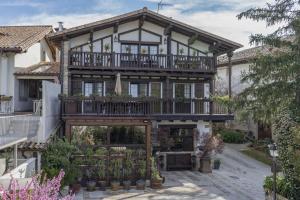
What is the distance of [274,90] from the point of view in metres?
17.1

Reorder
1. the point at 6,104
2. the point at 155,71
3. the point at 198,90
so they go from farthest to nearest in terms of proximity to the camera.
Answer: the point at 198,90 → the point at 155,71 → the point at 6,104

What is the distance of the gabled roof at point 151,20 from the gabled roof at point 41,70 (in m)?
Answer: 2.90

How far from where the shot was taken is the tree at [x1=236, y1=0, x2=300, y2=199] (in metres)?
15.6

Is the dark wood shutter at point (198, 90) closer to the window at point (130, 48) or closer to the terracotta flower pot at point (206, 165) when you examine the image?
the terracotta flower pot at point (206, 165)

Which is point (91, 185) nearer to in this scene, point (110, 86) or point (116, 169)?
point (116, 169)

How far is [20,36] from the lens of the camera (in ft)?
87.5

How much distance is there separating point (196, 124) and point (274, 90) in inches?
355

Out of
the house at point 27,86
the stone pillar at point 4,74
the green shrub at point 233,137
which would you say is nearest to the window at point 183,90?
the house at point 27,86

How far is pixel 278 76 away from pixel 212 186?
6.86m

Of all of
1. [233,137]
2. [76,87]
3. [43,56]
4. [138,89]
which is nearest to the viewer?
[76,87]

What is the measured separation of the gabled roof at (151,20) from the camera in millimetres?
23844

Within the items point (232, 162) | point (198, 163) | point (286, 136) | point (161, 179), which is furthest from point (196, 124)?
point (286, 136)

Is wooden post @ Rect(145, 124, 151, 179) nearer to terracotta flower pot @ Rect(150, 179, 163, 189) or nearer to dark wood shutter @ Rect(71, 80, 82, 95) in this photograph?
terracotta flower pot @ Rect(150, 179, 163, 189)

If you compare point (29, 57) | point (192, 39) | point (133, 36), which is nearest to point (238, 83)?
point (192, 39)
